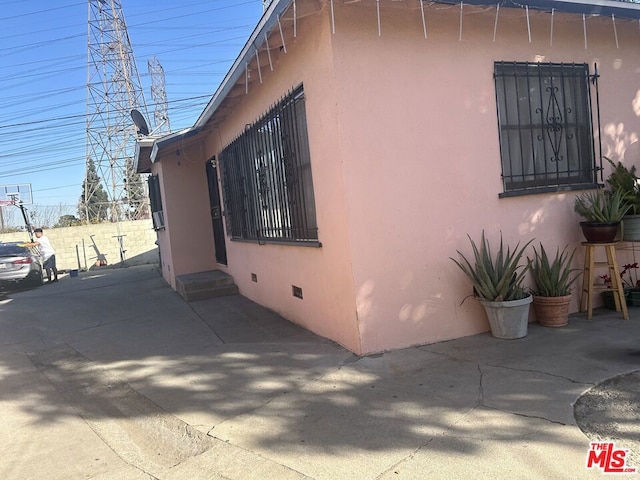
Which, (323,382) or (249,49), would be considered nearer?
(323,382)

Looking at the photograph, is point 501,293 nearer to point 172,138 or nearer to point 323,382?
point 323,382

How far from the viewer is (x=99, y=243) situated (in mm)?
20828

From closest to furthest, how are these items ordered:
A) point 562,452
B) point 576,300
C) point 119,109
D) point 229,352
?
point 562,452
point 229,352
point 576,300
point 119,109

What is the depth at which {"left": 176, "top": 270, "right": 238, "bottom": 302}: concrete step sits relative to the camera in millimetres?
8570

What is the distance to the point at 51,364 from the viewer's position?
5398 mm

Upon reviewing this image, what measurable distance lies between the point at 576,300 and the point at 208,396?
4263mm

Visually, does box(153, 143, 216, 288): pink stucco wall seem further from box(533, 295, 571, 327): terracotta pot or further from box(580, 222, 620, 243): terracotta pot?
box(580, 222, 620, 243): terracotta pot

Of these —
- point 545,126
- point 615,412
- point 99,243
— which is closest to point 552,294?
point 545,126

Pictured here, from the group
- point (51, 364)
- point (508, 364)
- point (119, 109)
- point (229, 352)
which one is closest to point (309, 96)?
point (229, 352)

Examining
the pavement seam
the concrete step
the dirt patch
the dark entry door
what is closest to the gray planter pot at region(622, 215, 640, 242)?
the dirt patch

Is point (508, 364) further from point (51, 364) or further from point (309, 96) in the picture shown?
point (51, 364)

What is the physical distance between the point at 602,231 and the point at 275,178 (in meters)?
3.81

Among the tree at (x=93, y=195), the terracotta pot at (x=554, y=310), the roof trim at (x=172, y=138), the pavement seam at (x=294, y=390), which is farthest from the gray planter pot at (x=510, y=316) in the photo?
the tree at (x=93, y=195)

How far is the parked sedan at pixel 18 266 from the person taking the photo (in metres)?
13.0
